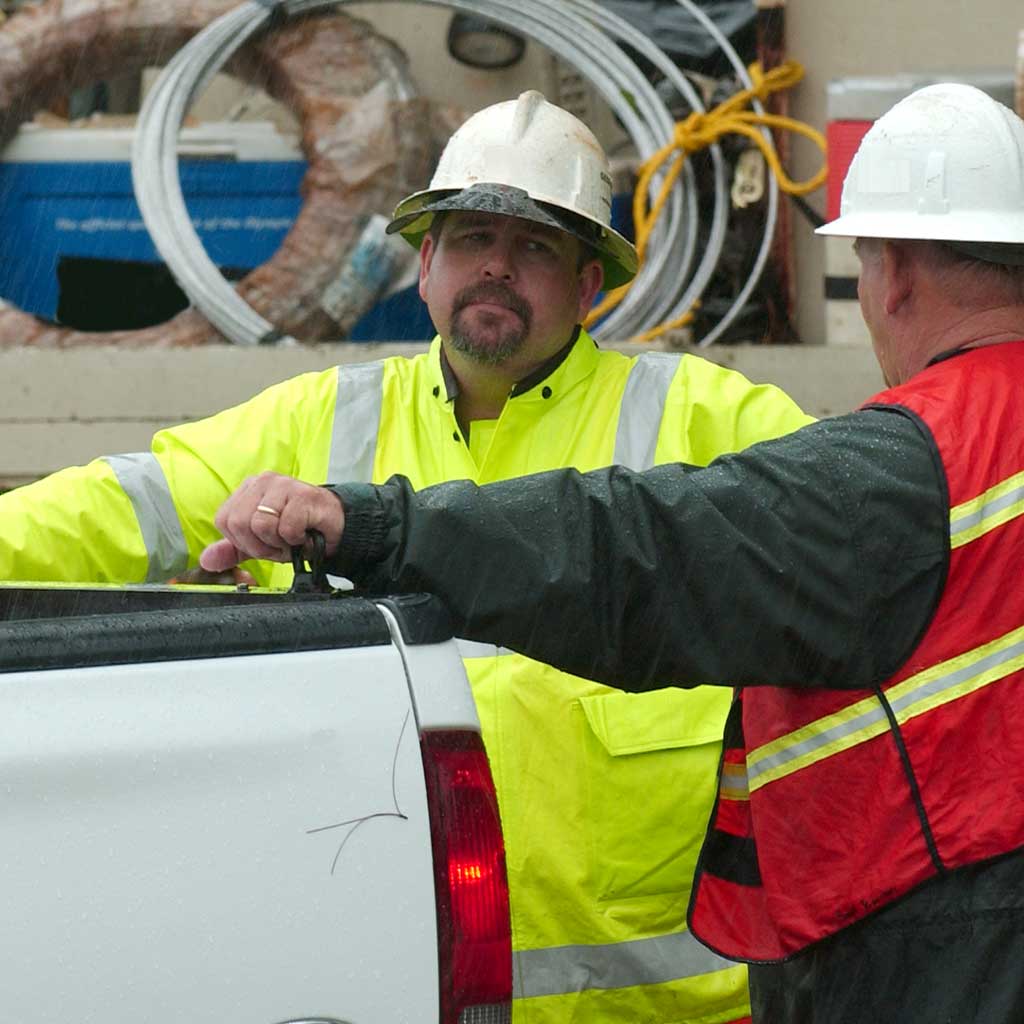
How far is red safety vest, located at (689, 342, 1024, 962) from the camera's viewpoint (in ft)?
6.58

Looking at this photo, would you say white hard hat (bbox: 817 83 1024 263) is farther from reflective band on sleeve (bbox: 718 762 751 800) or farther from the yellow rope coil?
the yellow rope coil

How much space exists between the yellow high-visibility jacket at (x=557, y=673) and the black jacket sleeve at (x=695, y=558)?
2.31 feet

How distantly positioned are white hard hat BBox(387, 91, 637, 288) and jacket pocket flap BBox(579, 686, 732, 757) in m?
0.87

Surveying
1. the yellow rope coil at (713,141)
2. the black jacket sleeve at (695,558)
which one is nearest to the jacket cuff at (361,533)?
the black jacket sleeve at (695,558)

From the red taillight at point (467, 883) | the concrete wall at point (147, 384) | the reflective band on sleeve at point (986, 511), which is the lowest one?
the concrete wall at point (147, 384)

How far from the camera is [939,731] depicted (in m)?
2.00

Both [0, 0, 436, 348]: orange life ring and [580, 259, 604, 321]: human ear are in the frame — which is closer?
[580, 259, 604, 321]: human ear

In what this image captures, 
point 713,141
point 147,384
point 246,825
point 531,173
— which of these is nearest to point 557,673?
point 531,173

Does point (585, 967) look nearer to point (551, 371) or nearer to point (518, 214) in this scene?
point (551, 371)

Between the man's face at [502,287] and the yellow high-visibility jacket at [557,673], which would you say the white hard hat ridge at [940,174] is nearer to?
the yellow high-visibility jacket at [557,673]

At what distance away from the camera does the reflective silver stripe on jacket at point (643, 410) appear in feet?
9.52

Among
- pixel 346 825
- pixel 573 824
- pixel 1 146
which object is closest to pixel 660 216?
pixel 1 146

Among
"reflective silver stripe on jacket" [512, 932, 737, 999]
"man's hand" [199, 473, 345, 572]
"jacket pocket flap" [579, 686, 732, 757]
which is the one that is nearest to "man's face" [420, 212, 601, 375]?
"jacket pocket flap" [579, 686, 732, 757]

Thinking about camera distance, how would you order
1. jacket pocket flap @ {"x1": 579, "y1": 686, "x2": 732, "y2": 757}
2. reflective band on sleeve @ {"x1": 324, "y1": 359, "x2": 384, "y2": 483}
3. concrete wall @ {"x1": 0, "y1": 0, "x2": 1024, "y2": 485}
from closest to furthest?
1. jacket pocket flap @ {"x1": 579, "y1": 686, "x2": 732, "y2": 757}
2. reflective band on sleeve @ {"x1": 324, "y1": 359, "x2": 384, "y2": 483}
3. concrete wall @ {"x1": 0, "y1": 0, "x2": 1024, "y2": 485}
